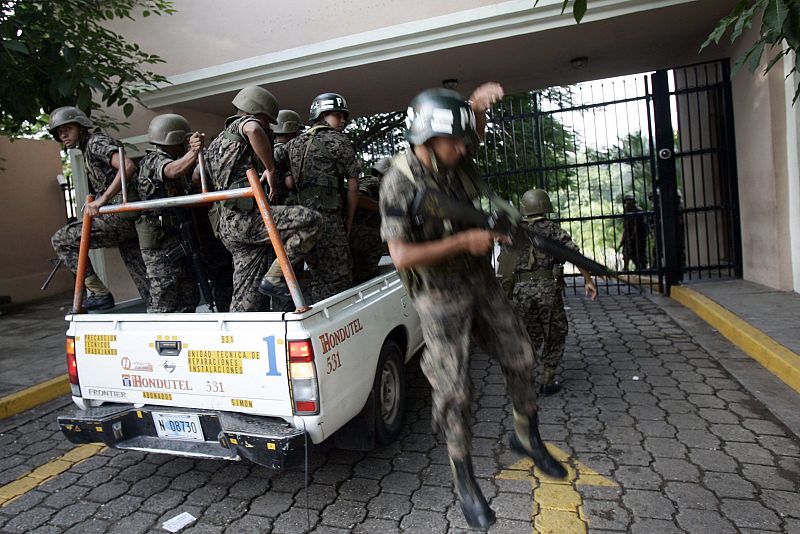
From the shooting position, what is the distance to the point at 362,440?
10.2 feet

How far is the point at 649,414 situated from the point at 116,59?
623cm

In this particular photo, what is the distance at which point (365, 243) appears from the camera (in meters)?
4.89

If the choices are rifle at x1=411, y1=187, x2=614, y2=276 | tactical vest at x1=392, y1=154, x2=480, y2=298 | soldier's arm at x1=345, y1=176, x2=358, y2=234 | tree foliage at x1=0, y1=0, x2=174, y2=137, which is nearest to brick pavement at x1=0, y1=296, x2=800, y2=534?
tactical vest at x1=392, y1=154, x2=480, y2=298

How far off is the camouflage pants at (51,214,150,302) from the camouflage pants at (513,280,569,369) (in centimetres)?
291

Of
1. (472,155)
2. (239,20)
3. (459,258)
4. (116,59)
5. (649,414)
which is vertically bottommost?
(649,414)

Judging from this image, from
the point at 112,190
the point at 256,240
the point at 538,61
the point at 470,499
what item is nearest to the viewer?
the point at 470,499

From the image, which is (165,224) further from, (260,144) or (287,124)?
(287,124)

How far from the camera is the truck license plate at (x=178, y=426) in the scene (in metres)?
2.86

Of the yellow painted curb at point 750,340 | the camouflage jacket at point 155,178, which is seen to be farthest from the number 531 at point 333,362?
the yellow painted curb at point 750,340

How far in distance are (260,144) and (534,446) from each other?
2.38m

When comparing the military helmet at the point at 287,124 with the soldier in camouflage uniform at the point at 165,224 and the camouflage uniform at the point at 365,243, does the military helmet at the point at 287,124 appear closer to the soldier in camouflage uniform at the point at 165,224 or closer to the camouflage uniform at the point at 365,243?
the camouflage uniform at the point at 365,243

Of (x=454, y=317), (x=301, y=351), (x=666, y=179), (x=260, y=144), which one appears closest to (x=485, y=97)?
(x=454, y=317)

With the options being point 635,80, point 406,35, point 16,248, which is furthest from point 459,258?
point 16,248

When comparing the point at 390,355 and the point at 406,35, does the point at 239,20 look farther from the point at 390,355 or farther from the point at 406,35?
the point at 390,355
